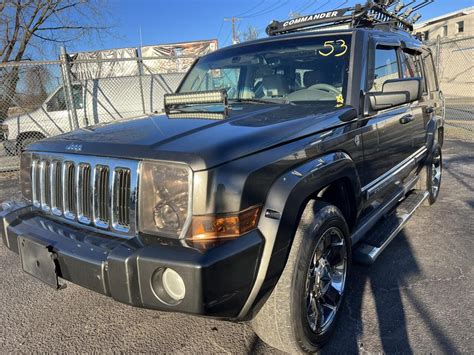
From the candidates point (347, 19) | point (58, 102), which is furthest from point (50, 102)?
point (347, 19)

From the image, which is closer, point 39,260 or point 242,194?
point 242,194

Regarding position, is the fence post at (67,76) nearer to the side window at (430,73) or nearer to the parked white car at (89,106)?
the parked white car at (89,106)

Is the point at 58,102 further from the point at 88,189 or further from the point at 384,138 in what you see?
the point at 384,138

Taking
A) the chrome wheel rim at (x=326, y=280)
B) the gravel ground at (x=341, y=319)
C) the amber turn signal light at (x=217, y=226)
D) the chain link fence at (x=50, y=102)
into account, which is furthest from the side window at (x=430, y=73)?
the chain link fence at (x=50, y=102)

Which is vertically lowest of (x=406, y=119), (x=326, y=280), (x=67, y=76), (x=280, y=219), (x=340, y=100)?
(x=326, y=280)

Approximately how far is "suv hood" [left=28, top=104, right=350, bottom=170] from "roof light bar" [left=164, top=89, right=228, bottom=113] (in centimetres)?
A: 13

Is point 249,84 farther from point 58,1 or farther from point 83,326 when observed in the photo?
point 58,1

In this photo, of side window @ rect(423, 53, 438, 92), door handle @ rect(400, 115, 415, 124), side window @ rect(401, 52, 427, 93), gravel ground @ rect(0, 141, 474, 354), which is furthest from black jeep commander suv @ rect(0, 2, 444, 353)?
side window @ rect(423, 53, 438, 92)

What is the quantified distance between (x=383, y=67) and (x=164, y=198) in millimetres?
2488

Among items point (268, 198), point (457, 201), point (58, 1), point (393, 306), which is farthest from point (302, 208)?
point (58, 1)

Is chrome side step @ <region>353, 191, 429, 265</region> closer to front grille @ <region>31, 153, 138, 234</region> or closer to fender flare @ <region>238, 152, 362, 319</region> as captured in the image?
fender flare @ <region>238, 152, 362, 319</region>

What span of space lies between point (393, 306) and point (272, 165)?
5.32 ft

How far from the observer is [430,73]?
5.16m

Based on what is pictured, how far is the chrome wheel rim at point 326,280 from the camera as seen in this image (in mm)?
2361
